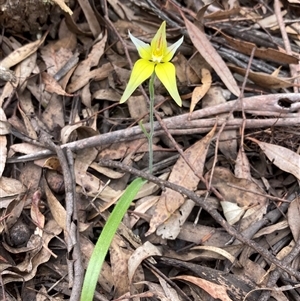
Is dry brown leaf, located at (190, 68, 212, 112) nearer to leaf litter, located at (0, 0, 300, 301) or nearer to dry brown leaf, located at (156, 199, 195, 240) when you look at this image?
Result: leaf litter, located at (0, 0, 300, 301)

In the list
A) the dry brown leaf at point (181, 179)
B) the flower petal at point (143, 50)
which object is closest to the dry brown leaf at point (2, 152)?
the dry brown leaf at point (181, 179)

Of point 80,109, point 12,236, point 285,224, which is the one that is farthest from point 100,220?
point 285,224

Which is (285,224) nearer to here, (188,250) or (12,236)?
(188,250)

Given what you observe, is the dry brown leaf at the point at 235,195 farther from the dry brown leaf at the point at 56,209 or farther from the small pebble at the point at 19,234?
the small pebble at the point at 19,234

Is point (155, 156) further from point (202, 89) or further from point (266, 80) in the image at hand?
point (266, 80)

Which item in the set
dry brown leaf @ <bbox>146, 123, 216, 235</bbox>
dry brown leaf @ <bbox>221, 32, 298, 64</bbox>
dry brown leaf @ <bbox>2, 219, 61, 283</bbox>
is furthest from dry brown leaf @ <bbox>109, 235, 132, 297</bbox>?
dry brown leaf @ <bbox>221, 32, 298, 64</bbox>

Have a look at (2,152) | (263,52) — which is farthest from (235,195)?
(2,152)
